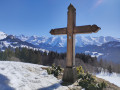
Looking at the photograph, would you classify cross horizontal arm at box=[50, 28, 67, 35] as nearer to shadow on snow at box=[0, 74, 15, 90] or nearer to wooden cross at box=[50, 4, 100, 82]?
wooden cross at box=[50, 4, 100, 82]

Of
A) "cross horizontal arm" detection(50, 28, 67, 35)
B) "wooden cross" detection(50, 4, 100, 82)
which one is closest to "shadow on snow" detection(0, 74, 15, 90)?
"wooden cross" detection(50, 4, 100, 82)

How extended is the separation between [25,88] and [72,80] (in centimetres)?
215

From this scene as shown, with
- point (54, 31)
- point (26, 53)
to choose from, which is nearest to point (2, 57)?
point (26, 53)

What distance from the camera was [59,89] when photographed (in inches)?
131

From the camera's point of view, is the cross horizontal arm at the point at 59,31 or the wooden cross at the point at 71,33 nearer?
the wooden cross at the point at 71,33

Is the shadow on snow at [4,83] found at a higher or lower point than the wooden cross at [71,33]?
lower

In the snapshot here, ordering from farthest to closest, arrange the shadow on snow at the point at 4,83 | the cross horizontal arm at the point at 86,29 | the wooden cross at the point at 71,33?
the wooden cross at the point at 71,33, the cross horizontal arm at the point at 86,29, the shadow on snow at the point at 4,83

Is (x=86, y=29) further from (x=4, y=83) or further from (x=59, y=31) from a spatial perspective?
(x=4, y=83)

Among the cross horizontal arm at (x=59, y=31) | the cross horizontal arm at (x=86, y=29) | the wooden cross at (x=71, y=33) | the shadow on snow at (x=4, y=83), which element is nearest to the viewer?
the shadow on snow at (x=4, y=83)

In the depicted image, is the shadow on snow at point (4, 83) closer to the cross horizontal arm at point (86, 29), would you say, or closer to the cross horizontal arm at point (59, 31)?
the cross horizontal arm at point (59, 31)

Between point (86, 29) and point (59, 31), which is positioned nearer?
point (86, 29)

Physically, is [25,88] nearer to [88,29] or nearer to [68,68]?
[68,68]

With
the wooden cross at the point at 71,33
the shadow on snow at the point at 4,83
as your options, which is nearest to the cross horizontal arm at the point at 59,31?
the wooden cross at the point at 71,33

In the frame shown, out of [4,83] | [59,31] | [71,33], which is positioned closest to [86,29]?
[71,33]
